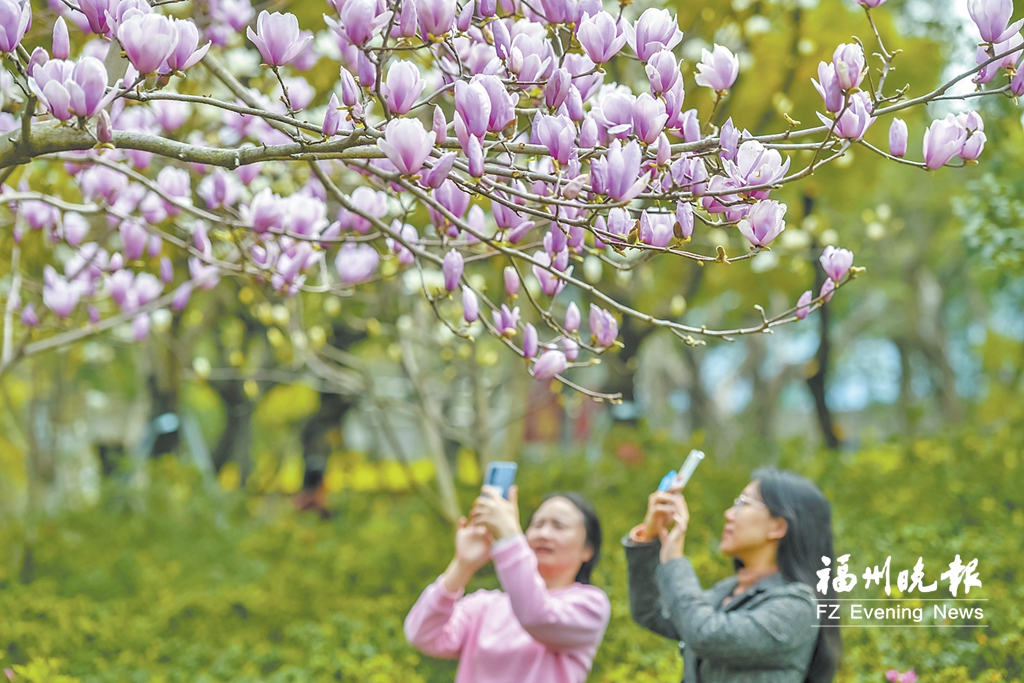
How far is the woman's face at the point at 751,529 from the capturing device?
2.65 meters

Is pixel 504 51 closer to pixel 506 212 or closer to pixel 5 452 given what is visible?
pixel 506 212

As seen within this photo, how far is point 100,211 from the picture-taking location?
2.86m

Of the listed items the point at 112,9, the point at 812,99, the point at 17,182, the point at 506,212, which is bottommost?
the point at 506,212

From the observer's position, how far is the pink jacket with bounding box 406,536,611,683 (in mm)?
2646

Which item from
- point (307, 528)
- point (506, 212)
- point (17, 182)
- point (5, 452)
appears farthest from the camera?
point (5, 452)

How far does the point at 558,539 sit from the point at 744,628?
2.54 ft

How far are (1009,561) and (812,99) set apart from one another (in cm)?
297

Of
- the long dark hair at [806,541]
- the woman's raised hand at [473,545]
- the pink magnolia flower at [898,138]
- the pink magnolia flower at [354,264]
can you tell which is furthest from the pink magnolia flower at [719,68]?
the pink magnolia flower at [354,264]

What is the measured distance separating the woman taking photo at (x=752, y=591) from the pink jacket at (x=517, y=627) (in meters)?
0.20

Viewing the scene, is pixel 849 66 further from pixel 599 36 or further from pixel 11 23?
pixel 11 23

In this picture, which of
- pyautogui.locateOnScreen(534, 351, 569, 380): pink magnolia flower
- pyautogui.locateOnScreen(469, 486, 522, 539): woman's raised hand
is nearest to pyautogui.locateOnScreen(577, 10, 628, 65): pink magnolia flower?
pyautogui.locateOnScreen(534, 351, 569, 380): pink magnolia flower

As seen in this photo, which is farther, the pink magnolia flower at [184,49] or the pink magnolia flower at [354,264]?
the pink magnolia flower at [354,264]

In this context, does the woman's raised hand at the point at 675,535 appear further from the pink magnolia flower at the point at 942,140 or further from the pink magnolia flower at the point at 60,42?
the pink magnolia flower at the point at 60,42

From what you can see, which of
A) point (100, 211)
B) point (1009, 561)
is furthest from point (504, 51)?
point (1009, 561)
